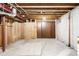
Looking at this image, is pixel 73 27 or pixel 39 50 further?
pixel 73 27

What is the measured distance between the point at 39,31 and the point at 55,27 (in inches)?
56.7

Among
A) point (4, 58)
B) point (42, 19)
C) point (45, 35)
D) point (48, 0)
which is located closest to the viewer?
point (4, 58)

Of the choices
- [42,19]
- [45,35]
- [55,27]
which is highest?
[42,19]

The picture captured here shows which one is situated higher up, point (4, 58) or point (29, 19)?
point (29, 19)

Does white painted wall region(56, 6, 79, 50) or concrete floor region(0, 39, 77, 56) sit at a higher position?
white painted wall region(56, 6, 79, 50)

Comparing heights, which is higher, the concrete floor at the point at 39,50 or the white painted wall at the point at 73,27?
the white painted wall at the point at 73,27

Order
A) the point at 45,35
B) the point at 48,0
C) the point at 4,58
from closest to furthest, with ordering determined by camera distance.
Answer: the point at 4,58, the point at 48,0, the point at 45,35

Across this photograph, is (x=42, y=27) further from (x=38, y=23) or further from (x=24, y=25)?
(x=24, y=25)

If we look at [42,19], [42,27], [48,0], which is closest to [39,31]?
[42,27]

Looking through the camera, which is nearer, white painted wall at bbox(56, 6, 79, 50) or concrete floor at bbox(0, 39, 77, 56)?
concrete floor at bbox(0, 39, 77, 56)

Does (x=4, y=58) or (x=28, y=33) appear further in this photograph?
(x=28, y=33)

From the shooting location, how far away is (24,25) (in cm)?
1100

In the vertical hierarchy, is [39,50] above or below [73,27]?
below

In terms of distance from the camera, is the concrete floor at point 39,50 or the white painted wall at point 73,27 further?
the white painted wall at point 73,27
